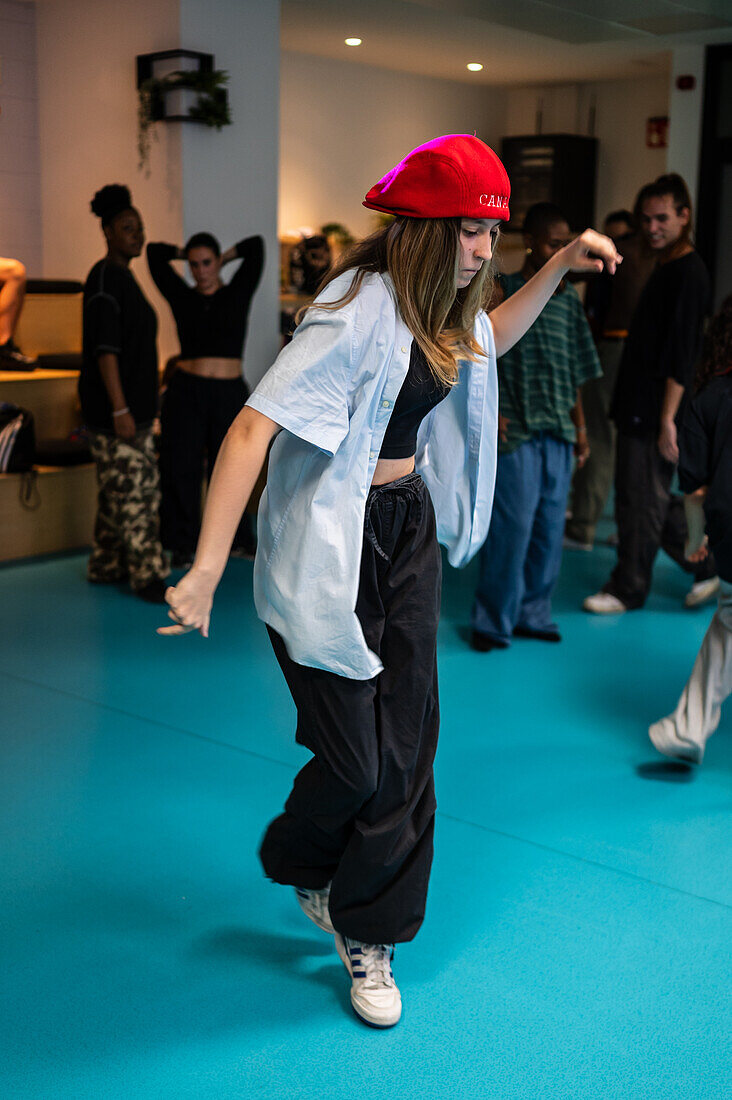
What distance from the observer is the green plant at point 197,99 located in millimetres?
5645

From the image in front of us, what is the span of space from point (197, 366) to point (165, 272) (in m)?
0.43

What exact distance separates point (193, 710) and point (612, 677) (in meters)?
1.46

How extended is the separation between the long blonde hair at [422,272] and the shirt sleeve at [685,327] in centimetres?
265

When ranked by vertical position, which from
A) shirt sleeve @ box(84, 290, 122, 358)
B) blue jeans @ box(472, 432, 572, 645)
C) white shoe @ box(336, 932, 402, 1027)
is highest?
shirt sleeve @ box(84, 290, 122, 358)

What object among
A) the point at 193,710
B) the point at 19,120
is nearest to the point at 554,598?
the point at 193,710

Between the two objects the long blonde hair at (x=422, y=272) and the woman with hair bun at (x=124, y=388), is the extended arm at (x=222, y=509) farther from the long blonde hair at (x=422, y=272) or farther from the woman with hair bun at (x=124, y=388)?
the woman with hair bun at (x=124, y=388)

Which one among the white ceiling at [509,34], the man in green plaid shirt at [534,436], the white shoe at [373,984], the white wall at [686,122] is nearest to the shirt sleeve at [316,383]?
the white shoe at [373,984]

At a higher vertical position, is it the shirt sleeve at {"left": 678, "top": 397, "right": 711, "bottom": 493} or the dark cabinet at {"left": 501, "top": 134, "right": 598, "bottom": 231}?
the dark cabinet at {"left": 501, "top": 134, "right": 598, "bottom": 231}

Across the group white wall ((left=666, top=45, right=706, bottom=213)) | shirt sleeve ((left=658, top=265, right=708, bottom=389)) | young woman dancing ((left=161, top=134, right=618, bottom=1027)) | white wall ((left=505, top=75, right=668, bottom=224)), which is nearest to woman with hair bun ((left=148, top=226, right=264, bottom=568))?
shirt sleeve ((left=658, top=265, right=708, bottom=389))

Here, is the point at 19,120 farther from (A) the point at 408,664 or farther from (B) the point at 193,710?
(A) the point at 408,664

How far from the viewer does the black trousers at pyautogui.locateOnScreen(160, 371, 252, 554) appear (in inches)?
203

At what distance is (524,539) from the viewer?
4.25 m

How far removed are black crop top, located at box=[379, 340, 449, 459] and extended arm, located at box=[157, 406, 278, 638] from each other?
284 mm

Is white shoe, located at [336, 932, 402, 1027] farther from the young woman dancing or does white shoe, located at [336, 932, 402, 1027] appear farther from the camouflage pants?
the camouflage pants
